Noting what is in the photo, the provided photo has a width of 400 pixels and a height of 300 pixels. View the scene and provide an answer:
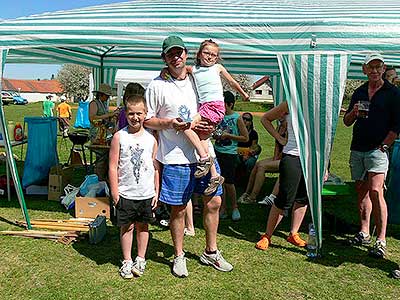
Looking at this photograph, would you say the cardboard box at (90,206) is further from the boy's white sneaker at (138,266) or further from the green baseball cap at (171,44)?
the green baseball cap at (171,44)

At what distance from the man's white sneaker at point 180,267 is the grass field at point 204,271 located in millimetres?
61

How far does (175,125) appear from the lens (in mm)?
3051

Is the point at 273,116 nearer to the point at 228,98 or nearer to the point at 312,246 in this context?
the point at 228,98

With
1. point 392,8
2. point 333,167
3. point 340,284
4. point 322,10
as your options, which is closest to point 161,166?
point 340,284

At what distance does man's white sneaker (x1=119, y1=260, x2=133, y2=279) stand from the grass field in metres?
0.06

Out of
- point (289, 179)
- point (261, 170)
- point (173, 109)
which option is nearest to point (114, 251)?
point (173, 109)

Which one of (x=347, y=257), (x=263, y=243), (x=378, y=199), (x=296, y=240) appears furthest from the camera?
(x=296, y=240)

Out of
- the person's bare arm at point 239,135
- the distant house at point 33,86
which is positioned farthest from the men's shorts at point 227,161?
the distant house at point 33,86

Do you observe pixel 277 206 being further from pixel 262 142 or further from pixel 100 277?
pixel 262 142

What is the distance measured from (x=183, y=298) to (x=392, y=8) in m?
3.09

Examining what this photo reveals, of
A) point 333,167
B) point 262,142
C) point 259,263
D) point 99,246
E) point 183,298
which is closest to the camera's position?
point 183,298

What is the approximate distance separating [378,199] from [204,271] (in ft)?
5.48

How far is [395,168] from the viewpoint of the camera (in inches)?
186

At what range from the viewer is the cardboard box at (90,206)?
4.87 metres
